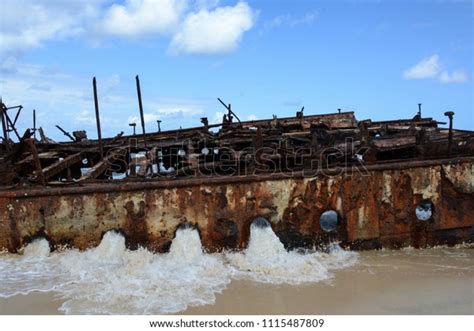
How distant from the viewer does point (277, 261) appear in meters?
5.23

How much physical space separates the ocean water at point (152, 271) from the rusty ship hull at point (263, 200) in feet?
0.43

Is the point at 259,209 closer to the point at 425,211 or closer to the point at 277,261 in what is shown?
the point at 277,261

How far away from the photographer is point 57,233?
5.36 metres

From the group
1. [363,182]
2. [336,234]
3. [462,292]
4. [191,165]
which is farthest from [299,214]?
[462,292]

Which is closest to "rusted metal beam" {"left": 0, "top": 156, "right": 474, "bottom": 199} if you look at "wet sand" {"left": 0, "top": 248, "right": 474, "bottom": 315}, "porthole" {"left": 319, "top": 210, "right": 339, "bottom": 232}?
"porthole" {"left": 319, "top": 210, "right": 339, "bottom": 232}

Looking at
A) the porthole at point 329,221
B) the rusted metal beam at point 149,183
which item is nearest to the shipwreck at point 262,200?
the rusted metal beam at point 149,183

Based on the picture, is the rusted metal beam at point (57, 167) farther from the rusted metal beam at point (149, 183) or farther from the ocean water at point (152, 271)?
the ocean water at point (152, 271)

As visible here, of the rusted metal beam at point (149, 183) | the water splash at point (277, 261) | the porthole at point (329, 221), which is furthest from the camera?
the porthole at point (329, 221)

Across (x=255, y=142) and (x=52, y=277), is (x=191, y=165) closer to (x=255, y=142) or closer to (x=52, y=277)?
(x=255, y=142)

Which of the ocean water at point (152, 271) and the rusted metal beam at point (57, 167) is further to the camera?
the rusted metal beam at point (57, 167)

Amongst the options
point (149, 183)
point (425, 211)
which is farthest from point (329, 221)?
point (149, 183)

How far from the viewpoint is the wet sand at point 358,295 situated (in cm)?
407

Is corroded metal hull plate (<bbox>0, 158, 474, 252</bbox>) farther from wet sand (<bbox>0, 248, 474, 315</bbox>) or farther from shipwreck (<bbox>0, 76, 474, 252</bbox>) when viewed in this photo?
wet sand (<bbox>0, 248, 474, 315</bbox>)

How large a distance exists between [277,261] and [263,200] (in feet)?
2.47
